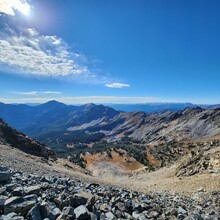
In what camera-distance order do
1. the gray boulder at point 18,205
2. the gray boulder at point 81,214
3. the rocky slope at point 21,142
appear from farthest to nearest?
the rocky slope at point 21,142
the gray boulder at point 81,214
the gray boulder at point 18,205

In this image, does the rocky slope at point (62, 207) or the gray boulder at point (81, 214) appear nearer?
the rocky slope at point (62, 207)

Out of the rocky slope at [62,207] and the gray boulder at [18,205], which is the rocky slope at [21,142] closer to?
the rocky slope at [62,207]

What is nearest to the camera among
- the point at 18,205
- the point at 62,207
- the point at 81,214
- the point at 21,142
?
the point at 18,205

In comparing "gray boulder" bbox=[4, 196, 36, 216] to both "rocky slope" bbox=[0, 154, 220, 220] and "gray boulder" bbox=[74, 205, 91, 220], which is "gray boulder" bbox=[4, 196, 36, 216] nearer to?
"rocky slope" bbox=[0, 154, 220, 220]

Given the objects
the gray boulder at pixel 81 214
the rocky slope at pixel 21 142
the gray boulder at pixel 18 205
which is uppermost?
the gray boulder at pixel 18 205

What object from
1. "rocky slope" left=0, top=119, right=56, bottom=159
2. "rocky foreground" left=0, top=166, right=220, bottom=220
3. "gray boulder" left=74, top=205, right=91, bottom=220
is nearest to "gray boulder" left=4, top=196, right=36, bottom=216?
"rocky foreground" left=0, top=166, right=220, bottom=220

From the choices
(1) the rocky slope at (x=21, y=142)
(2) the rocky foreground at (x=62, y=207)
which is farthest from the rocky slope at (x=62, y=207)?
(1) the rocky slope at (x=21, y=142)

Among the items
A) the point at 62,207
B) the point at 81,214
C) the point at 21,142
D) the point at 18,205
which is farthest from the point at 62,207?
the point at 21,142

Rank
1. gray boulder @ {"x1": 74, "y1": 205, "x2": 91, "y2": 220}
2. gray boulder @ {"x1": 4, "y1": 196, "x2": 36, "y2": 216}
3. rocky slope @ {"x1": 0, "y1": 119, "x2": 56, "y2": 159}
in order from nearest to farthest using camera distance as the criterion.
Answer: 1. gray boulder @ {"x1": 4, "y1": 196, "x2": 36, "y2": 216}
2. gray boulder @ {"x1": 74, "y1": 205, "x2": 91, "y2": 220}
3. rocky slope @ {"x1": 0, "y1": 119, "x2": 56, "y2": 159}

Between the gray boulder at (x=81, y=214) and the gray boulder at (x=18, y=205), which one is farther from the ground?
the gray boulder at (x=18, y=205)

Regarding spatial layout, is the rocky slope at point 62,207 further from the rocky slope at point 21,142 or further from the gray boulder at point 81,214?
the rocky slope at point 21,142

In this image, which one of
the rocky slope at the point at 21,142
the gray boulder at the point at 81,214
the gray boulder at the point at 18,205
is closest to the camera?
the gray boulder at the point at 18,205

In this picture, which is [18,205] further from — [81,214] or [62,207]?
[81,214]

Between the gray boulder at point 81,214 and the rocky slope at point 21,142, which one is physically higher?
the gray boulder at point 81,214
